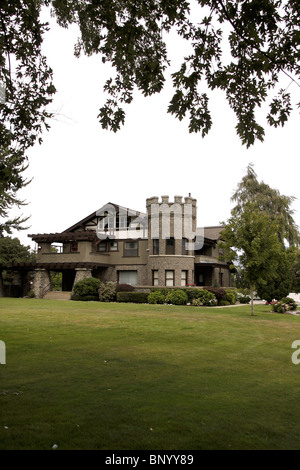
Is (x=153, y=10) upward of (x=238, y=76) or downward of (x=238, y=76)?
upward

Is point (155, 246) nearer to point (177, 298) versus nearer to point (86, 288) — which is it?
point (86, 288)

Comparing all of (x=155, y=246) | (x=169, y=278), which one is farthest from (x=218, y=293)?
(x=155, y=246)

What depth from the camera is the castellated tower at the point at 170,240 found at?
124 feet

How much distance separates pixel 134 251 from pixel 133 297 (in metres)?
8.33

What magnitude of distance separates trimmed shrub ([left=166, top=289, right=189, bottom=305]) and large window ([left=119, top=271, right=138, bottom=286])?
882cm

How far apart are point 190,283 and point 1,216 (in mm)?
21058

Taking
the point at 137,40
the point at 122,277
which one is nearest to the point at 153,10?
the point at 137,40

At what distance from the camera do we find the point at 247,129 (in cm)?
753

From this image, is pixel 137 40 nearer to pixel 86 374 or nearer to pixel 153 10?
pixel 153 10

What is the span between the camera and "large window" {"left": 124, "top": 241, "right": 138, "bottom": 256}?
135 ft

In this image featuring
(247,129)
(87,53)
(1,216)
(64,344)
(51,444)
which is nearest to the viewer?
(51,444)

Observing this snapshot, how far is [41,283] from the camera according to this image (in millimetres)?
40688

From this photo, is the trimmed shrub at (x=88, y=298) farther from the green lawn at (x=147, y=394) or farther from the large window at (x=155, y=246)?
the green lawn at (x=147, y=394)

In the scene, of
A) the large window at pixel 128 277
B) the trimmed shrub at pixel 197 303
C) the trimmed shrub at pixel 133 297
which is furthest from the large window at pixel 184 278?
the trimmed shrub at pixel 197 303
